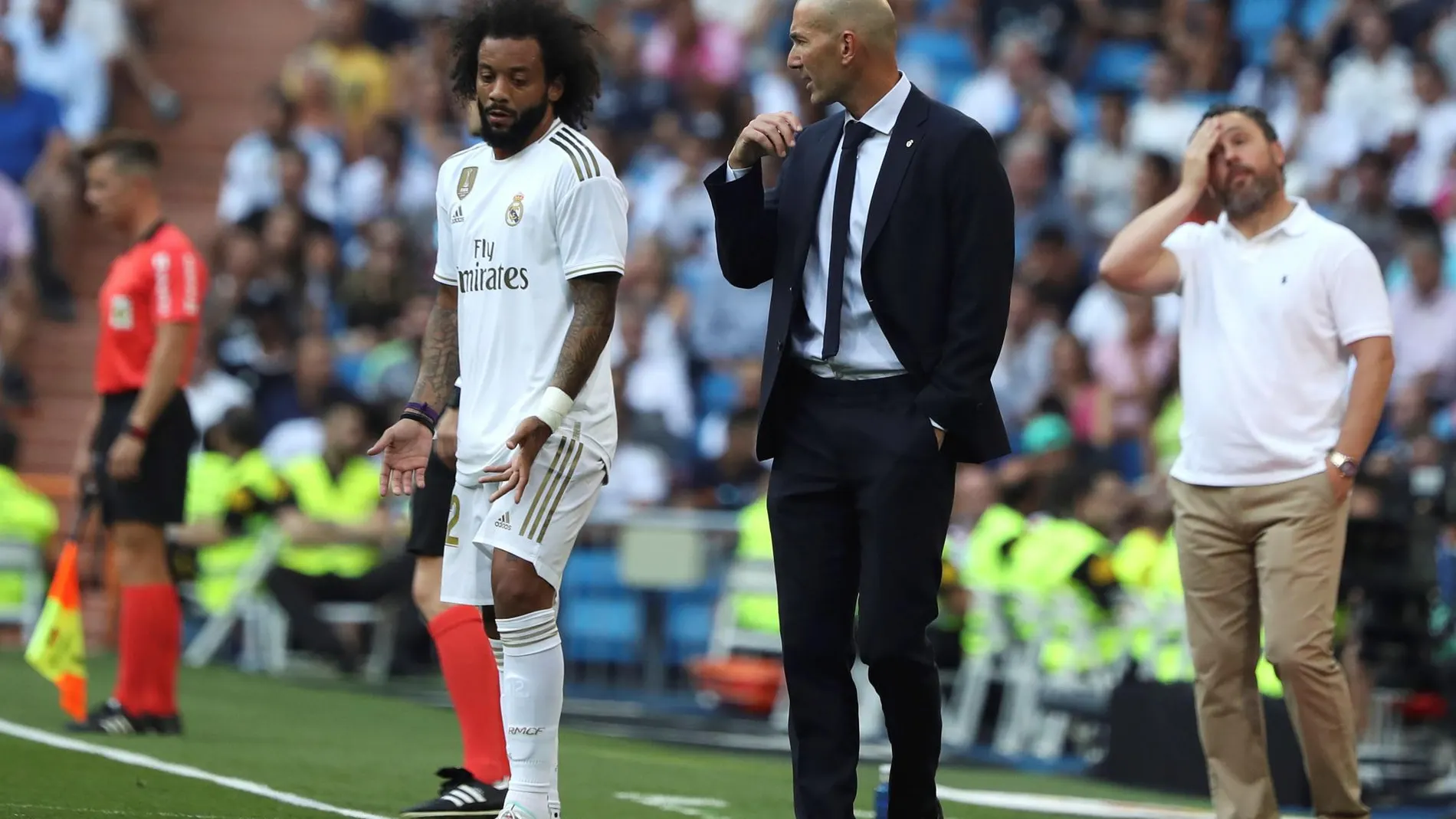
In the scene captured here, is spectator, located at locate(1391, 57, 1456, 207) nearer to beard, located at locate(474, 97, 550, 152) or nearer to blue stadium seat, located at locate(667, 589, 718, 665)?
blue stadium seat, located at locate(667, 589, 718, 665)

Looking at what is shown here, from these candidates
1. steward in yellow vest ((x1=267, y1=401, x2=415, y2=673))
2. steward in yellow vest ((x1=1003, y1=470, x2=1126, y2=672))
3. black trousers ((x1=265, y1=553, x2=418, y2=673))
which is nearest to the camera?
steward in yellow vest ((x1=1003, y1=470, x2=1126, y2=672))

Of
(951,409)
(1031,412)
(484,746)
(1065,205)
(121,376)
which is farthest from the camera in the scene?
(1065,205)

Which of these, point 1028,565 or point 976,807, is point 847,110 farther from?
point 1028,565

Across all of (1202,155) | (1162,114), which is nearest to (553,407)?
(1202,155)

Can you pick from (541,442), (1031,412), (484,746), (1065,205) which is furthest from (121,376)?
(1065,205)

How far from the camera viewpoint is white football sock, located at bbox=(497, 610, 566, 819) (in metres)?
6.34

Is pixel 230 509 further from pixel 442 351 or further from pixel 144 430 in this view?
pixel 442 351

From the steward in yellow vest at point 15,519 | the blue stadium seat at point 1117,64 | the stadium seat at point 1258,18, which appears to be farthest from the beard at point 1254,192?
the blue stadium seat at point 1117,64

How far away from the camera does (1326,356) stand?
25.0 ft

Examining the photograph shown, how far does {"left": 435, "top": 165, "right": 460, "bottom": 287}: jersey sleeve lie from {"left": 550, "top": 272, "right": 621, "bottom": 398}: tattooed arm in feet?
1.71

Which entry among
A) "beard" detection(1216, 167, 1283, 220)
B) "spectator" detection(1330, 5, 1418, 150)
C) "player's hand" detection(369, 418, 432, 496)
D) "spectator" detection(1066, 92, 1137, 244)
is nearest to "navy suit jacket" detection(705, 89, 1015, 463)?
"player's hand" detection(369, 418, 432, 496)

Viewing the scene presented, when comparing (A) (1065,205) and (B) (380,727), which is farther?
(A) (1065,205)

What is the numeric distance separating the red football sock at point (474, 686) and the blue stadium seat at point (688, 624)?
7678 millimetres

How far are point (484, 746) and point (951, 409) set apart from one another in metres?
2.21
